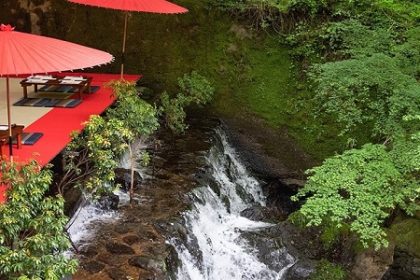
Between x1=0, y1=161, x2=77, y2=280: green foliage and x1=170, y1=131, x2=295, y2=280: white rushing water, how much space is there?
2.75 meters

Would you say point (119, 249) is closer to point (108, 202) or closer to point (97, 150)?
point (108, 202)

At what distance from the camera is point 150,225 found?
7867 mm

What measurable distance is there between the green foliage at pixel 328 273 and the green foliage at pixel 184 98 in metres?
4.64

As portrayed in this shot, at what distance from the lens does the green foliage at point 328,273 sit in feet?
26.3

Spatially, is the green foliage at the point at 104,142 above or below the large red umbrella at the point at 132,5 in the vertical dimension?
below

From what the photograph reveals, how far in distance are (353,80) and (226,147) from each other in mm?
4089

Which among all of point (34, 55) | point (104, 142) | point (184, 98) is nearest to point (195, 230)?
point (104, 142)

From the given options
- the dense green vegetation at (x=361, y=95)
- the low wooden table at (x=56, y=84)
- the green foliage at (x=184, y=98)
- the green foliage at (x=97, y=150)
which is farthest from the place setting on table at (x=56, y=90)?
the dense green vegetation at (x=361, y=95)

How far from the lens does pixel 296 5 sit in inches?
461

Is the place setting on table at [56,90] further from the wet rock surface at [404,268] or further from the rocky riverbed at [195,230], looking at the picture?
the wet rock surface at [404,268]

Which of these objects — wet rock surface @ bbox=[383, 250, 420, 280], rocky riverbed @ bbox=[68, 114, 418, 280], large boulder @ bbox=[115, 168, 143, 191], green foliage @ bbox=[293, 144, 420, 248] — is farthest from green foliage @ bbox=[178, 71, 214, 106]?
wet rock surface @ bbox=[383, 250, 420, 280]

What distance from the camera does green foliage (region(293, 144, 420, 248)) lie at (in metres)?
6.79

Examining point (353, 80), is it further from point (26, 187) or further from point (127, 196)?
point (26, 187)

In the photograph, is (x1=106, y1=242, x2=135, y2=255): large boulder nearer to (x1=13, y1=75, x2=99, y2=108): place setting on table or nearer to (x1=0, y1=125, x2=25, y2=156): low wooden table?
(x1=0, y1=125, x2=25, y2=156): low wooden table
